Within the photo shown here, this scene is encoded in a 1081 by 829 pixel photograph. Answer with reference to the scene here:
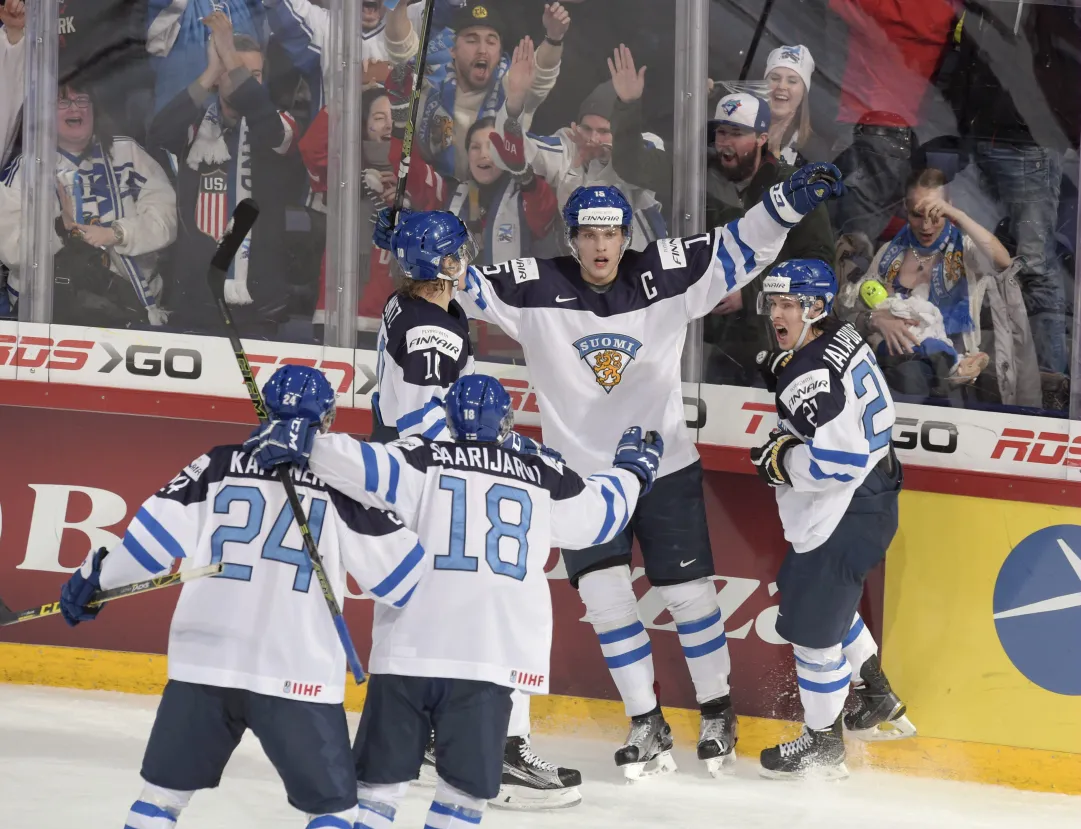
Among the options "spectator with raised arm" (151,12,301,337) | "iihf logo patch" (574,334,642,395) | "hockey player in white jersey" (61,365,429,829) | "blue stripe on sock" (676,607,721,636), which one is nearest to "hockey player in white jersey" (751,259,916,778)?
"blue stripe on sock" (676,607,721,636)

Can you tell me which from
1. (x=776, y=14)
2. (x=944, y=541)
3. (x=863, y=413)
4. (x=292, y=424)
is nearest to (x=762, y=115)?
(x=776, y=14)

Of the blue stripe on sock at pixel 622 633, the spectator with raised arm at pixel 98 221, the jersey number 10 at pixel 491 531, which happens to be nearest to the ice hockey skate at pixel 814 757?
the blue stripe on sock at pixel 622 633

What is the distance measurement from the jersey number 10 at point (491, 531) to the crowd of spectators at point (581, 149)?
1646 mm

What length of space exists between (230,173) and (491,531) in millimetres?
2198

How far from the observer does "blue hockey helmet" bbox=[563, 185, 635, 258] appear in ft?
14.3

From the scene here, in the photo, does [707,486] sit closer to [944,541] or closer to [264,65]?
[944,541]

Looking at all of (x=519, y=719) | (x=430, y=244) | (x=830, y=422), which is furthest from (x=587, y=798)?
(x=430, y=244)

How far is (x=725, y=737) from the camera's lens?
4488 millimetres

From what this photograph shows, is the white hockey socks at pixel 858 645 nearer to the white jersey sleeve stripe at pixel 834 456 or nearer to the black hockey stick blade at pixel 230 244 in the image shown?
the white jersey sleeve stripe at pixel 834 456

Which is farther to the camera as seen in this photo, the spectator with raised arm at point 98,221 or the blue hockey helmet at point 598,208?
the spectator with raised arm at point 98,221

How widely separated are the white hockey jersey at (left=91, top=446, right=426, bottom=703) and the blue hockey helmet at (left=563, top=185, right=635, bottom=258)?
1.46 meters

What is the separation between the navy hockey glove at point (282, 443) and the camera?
309cm

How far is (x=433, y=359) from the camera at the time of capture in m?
4.03

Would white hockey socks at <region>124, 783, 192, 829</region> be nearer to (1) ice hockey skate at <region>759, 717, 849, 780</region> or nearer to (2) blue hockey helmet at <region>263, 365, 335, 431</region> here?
(2) blue hockey helmet at <region>263, 365, 335, 431</region>
